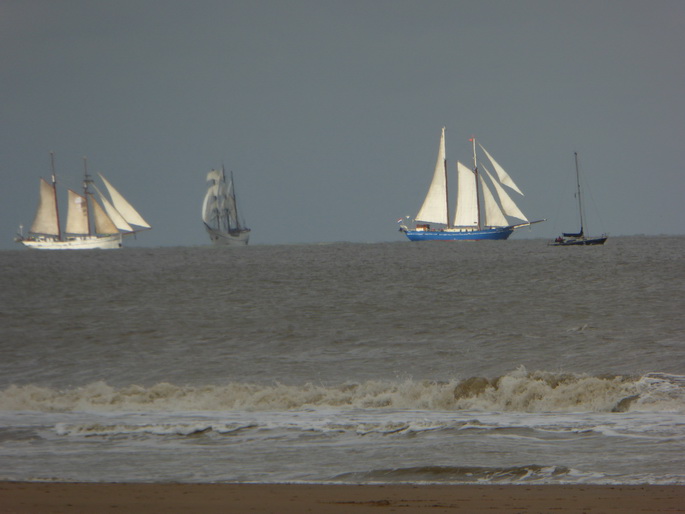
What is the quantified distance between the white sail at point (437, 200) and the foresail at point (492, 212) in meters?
5.07

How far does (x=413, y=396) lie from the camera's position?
1326cm

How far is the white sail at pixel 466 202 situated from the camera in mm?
113875

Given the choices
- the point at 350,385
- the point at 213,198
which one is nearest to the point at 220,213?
the point at 213,198

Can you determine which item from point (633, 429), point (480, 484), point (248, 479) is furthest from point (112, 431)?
point (633, 429)

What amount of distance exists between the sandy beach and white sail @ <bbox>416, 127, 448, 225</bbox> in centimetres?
10622

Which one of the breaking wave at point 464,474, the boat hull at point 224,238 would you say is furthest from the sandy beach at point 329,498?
the boat hull at point 224,238

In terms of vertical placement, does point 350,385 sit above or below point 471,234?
below

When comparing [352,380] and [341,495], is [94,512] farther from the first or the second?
[352,380]

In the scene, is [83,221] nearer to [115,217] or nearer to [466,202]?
[115,217]

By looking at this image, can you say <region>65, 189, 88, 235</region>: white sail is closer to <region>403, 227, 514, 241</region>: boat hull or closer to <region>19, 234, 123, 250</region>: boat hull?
<region>19, 234, 123, 250</region>: boat hull

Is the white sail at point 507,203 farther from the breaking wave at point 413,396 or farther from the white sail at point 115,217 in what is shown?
the breaking wave at point 413,396

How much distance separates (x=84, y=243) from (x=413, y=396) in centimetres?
12274

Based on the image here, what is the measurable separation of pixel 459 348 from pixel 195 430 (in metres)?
10.3

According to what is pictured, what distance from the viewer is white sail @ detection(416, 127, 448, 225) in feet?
371
